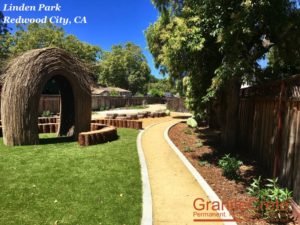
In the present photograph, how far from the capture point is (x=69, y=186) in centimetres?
673

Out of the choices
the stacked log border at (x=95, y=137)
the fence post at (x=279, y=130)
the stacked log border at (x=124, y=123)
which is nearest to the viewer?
the fence post at (x=279, y=130)

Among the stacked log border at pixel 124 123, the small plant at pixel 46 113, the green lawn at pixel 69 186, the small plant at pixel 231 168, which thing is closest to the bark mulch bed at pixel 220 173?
the small plant at pixel 231 168

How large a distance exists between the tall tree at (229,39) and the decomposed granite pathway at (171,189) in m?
2.42

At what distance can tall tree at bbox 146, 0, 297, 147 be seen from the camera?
7949 millimetres

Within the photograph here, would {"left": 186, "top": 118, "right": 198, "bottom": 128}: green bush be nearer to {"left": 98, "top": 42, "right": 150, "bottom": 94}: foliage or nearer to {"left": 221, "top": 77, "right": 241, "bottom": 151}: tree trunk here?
{"left": 221, "top": 77, "right": 241, "bottom": 151}: tree trunk

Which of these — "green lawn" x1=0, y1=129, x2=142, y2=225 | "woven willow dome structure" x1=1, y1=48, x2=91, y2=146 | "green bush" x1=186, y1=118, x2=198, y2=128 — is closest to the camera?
"green lawn" x1=0, y1=129, x2=142, y2=225

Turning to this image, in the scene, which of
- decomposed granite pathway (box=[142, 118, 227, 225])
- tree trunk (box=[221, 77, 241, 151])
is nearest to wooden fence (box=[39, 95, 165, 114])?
decomposed granite pathway (box=[142, 118, 227, 225])

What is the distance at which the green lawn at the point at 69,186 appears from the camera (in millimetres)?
5191

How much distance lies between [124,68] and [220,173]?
62074mm

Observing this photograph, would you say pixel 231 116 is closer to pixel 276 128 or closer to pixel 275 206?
pixel 276 128

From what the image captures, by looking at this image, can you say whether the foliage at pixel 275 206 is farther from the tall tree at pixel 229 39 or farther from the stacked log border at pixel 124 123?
the stacked log border at pixel 124 123

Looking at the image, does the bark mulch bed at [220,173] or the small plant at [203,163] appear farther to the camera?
the small plant at [203,163]

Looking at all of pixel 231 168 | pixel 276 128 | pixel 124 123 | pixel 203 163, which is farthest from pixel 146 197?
pixel 124 123

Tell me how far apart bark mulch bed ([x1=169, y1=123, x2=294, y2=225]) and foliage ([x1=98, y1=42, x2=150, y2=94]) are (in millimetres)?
55693
